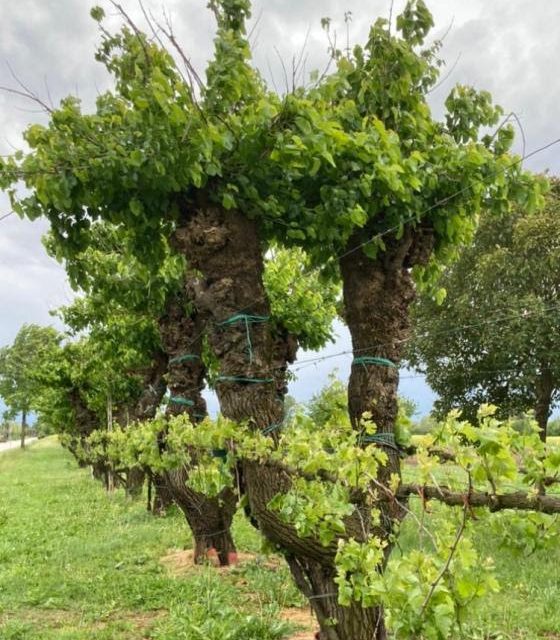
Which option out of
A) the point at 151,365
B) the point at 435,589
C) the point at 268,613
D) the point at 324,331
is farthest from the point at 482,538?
the point at 435,589

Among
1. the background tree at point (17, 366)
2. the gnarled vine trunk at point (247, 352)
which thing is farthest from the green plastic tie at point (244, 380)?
the background tree at point (17, 366)

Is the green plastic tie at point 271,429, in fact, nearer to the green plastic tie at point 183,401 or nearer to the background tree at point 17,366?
the green plastic tie at point 183,401

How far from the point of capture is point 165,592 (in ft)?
24.3

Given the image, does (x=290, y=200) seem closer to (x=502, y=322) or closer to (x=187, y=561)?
(x=187, y=561)

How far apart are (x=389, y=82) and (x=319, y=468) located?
9.68 ft

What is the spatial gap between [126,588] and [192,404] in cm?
241

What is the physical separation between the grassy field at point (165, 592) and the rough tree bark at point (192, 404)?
0.38 metres

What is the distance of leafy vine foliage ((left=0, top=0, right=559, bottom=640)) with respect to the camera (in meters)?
4.14

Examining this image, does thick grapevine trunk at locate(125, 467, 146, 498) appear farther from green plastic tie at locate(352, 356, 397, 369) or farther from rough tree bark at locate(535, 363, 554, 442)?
green plastic tie at locate(352, 356, 397, 369)

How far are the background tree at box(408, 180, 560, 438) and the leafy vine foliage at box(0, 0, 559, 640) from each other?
988cm

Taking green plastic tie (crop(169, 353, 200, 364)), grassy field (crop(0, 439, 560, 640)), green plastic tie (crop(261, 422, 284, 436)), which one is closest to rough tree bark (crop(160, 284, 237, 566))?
green plastic tie (crop(169, 353, 200, 364))

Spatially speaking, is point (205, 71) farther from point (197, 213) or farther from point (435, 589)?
point (435, 589)

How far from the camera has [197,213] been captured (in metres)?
4.91

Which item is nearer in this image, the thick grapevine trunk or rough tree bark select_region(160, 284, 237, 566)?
rough tree bark select_region(160, 284, 237, 566)
